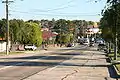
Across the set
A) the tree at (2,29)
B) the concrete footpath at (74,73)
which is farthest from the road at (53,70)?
the tree at (2,29)

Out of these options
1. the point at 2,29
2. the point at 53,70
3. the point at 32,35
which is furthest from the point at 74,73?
the point at 32,35

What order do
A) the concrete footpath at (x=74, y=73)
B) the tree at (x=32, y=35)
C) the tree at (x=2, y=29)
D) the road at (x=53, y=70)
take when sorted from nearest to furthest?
1. the concrete footpath at (x=74, y=73)
2. the road at (x=53, y=70)
3. the tree at (x=2, y=29)
4. the tree at (x=32, y=35)

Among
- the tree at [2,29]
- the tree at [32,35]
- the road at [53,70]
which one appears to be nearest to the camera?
the road at [53,70]

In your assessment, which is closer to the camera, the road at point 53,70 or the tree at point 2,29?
the road at point 53,70

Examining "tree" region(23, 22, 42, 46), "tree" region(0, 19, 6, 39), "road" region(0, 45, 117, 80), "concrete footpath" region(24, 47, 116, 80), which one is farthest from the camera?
"tree" region(23, 22, 42, 46)

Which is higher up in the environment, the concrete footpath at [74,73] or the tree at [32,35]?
the tree at [32,35]

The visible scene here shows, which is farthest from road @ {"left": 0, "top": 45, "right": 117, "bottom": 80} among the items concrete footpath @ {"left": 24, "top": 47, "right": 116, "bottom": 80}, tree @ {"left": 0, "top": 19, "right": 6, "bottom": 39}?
tree @ {"left": 0, "top": 19, "right": 6, "bottom": 39}

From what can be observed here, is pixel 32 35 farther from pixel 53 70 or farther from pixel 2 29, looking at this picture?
pixel 53 70

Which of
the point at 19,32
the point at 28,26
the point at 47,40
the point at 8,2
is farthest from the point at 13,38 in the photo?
the point at 47,40

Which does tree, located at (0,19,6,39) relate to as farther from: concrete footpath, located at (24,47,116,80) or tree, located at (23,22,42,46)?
concrete footpath, located at (24,47,116,80)

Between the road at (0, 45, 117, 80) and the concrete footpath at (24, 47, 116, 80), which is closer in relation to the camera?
the concrete footpath at (24, 47, 116, 80)

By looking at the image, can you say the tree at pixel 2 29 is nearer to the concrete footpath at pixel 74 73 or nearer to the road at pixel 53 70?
the road at pixel 53 70

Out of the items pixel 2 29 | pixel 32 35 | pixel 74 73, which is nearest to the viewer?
pixel 74 73

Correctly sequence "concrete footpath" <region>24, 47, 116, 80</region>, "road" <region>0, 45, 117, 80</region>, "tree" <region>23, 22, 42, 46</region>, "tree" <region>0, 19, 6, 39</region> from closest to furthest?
1. "concrete footpath" <region>24, 47, 116, 80</region>
2. "road" <region>0, 45, 117, 80</region>
3. "tree" <region>0, 19, 6, 39</region>
4. "tree" <region>23, 22, 42, 46</region>
